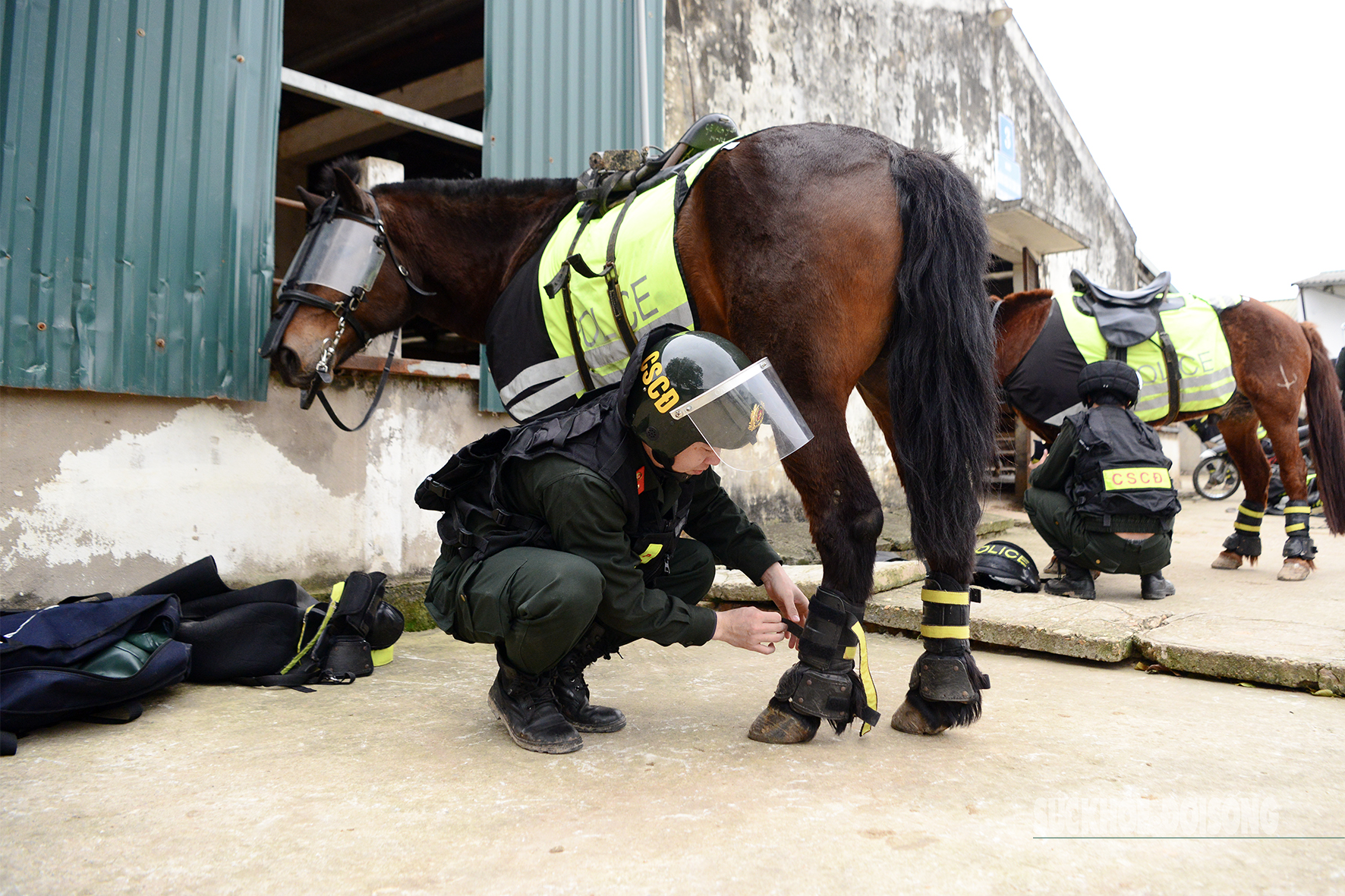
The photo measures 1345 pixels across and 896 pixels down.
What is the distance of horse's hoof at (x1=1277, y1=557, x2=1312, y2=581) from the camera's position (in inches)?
186

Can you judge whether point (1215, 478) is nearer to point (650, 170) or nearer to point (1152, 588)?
point (1152, 588)

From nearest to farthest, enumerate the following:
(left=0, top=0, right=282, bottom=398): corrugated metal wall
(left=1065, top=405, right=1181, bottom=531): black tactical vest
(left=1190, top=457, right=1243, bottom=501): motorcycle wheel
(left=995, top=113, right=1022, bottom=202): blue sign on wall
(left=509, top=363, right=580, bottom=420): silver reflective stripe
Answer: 1. (left=0, top=0, right=282, bottom=398): corrugated metal wall
2. (left=509, top=363, right=580, bottom=420): silver reflective stripe
3. (left=1065, top=405, right=1181, bottom=531): black tactical vest
4. (left=995, top=113, right=1022, bottom=202): blue sign on wall
5. (left=1190, top=457, right=1243, bottom=501): motorcycle wheel

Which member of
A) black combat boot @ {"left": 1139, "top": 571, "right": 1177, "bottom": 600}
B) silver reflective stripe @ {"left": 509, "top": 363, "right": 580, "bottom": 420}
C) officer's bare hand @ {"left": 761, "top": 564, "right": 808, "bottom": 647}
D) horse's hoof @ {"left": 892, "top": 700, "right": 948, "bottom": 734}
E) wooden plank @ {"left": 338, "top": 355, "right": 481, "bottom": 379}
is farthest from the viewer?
black combat boot @ {"left": 1139, "top": 571, "right": 1177, "bottom": 600}

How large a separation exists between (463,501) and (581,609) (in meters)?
0.51

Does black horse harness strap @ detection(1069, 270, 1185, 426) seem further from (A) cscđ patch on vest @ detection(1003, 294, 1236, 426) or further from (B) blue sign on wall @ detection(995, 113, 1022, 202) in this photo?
(B) blue sign on wall @ detection(995, 113, 1022, 202)

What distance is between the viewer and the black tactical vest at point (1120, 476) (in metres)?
4.01

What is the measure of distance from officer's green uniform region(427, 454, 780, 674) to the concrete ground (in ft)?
1.05

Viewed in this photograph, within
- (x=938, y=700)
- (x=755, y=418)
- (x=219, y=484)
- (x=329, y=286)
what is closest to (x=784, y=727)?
(x=938, y=700)

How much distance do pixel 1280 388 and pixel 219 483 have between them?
5.45 m

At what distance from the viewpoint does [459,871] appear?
4.99ft

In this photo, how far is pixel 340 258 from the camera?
128 inches

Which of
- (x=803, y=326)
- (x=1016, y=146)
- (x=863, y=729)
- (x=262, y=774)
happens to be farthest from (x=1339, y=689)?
(x=1016, y=146)

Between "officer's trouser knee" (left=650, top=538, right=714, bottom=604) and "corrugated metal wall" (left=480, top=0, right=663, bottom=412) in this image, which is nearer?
"officer's trouser knee" (left=650, top=538, right=714, bottom=604)

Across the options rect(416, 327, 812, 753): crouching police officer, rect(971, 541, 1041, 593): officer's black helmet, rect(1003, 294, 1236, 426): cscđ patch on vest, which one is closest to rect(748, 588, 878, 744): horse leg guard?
rect(416, 327, 812, 753): crouching police officer
